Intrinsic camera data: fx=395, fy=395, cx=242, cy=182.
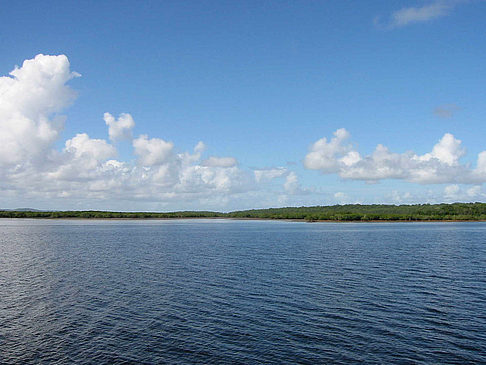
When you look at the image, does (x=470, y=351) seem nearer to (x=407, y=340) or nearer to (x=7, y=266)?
(x=407, y=340)

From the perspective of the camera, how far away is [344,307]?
33.7m

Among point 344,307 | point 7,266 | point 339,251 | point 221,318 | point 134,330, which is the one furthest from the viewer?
point 339,251

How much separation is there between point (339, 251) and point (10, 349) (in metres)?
60.2

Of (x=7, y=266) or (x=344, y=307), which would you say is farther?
(x=7, y=266)

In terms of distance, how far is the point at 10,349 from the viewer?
963 inches

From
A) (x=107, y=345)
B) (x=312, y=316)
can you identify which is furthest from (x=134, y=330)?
(x=312, y=316)

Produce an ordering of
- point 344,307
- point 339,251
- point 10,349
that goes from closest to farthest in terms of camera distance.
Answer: point 10,349
point 344,307
point 339,251

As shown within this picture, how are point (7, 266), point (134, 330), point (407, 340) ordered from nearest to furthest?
point (407, 340)
point (134, 330)
point (7, 266)

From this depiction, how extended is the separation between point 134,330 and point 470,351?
871 inches

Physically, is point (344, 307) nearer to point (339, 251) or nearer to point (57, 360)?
point (57, 360)

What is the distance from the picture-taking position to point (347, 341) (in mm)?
25984

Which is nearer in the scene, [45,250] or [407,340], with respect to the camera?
[407,340]

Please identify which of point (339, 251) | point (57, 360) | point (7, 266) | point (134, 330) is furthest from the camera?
point (339, 251)

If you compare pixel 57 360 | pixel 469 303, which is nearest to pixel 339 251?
pixel 469 303
